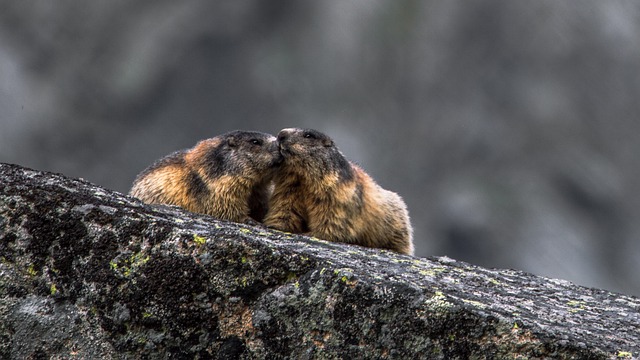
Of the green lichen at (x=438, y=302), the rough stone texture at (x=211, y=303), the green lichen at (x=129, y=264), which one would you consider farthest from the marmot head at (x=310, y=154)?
the green lichen at (x=438, y=302)

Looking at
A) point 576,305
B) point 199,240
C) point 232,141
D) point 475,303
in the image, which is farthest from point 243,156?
point 475,303

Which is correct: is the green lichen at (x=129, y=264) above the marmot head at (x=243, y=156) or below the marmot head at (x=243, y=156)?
below

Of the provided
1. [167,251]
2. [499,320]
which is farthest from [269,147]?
[499,320]

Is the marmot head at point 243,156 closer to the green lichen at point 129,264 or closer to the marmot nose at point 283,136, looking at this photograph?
the marmot nose at point 283,136

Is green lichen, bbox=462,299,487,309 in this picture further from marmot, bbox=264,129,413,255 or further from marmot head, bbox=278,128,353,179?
marmot head, bbox=278,128,353,179

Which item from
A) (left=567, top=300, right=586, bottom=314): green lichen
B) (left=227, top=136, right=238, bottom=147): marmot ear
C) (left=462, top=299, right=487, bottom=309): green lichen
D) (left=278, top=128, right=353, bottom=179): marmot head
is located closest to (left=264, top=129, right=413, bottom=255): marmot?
(left=278, top=128, right=353, bottom=179): marmot head

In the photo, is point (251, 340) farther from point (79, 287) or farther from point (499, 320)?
point (499, 320)
